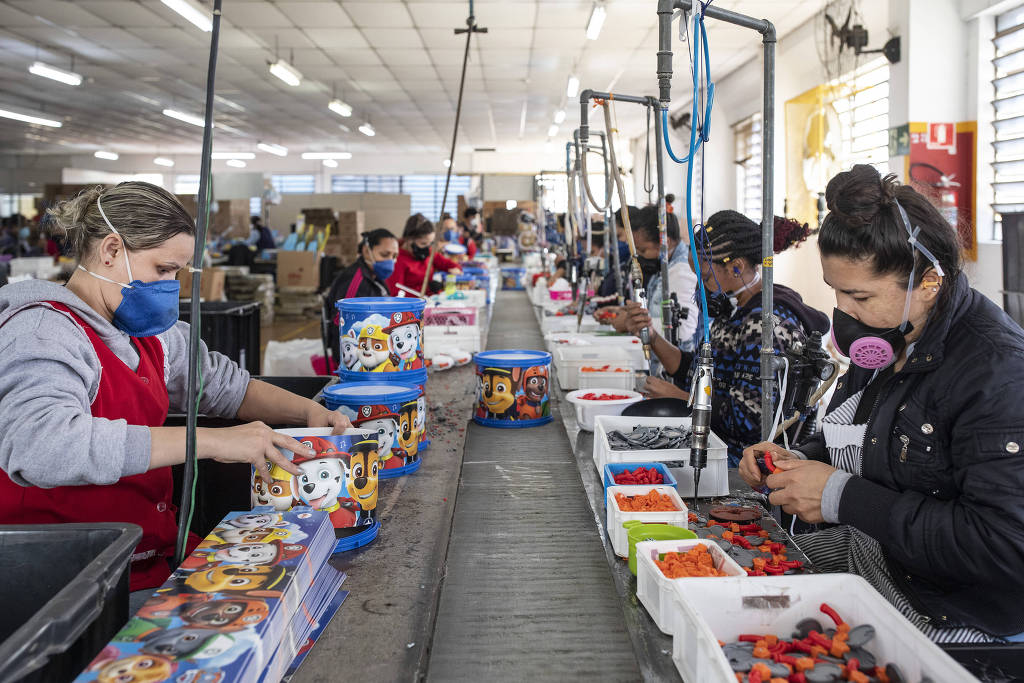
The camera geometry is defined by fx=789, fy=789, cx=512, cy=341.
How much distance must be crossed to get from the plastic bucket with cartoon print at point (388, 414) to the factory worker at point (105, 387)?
3.8 inches

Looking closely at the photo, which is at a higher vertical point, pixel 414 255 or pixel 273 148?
pixel 273 148

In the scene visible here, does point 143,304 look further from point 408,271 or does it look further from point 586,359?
point 408,271

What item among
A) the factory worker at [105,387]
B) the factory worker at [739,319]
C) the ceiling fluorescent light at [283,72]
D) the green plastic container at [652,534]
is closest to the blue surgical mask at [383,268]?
the factory worker at [739,319]

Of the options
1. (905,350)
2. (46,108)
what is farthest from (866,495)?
(46,108)

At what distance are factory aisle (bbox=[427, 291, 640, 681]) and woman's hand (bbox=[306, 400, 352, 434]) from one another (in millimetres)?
336

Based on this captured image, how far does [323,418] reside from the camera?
69.2 inches

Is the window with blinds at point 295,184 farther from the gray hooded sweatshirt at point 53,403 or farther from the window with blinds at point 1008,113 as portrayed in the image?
the gray hooded sweatshirt at point 53,403

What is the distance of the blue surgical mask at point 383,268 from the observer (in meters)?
4.76

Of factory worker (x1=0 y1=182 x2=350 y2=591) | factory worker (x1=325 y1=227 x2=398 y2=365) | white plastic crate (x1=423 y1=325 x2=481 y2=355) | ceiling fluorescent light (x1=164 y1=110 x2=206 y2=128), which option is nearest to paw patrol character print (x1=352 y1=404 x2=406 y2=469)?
factory worker (x1=0 y1=182 x2=350 y2=591)

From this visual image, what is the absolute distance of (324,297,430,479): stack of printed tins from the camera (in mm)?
1822

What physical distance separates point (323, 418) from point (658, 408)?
995mm

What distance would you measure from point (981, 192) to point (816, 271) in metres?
2.57

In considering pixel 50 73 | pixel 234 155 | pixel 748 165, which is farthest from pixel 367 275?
pixel 234 155

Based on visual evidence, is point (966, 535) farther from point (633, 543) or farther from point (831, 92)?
point (831, 92)
